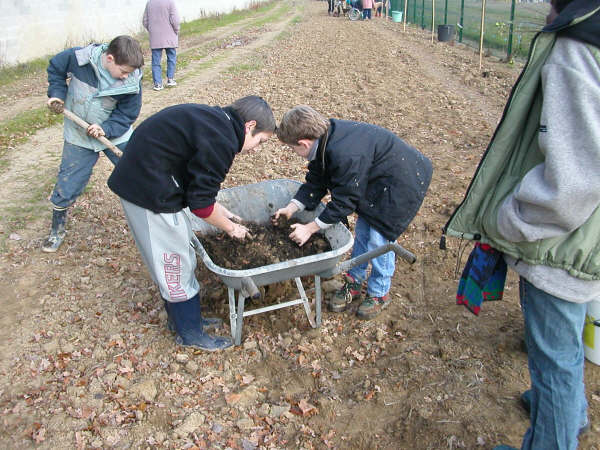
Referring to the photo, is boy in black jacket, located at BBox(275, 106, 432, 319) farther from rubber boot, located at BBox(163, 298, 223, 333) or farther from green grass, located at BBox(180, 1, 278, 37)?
green grass, located at BBox(180, 1, 278, 37)

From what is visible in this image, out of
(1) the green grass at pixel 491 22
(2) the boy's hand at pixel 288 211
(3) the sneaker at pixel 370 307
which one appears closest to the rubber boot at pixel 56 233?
(2) the boy's hand at pixel 288 211

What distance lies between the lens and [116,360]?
10.9 feet

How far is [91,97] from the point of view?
412cm

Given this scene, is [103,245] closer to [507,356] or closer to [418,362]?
[418,362]

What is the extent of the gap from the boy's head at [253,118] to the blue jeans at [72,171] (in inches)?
85.1

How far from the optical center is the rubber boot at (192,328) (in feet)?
10.5

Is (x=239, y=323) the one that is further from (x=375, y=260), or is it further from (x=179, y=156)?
(x=179, y=156)

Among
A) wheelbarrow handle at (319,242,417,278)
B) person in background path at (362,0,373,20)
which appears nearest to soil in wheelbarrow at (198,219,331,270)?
wheelbarrow handle at (319,242,417,278)

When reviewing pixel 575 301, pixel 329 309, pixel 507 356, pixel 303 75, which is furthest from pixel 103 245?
pixel 303 75

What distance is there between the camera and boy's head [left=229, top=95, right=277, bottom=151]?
9.03 ft

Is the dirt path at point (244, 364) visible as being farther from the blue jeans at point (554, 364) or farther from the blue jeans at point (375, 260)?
the blue jeans at point (554, 364)

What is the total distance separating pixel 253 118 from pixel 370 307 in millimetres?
1776

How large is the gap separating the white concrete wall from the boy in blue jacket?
1027 cm

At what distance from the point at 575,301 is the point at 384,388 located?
1.55m
